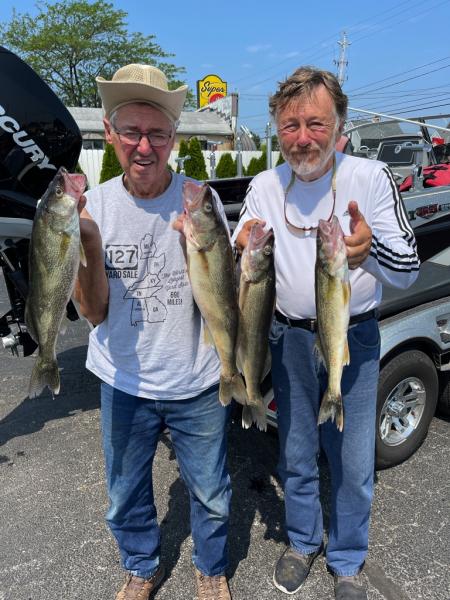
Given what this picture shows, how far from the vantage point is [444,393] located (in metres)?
3.91

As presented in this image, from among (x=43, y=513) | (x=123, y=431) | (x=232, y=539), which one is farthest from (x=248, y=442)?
(x=123, y=431)

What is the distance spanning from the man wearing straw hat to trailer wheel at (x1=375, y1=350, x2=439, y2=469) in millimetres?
1431

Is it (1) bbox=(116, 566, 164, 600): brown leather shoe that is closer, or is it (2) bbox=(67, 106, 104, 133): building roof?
(1) bbox=(116, 566, 164, 600): brown leather shoe

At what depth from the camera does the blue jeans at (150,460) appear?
2150mm

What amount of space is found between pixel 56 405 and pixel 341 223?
3468mm

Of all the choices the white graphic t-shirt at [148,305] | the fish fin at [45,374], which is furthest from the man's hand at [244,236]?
the fish fin at [45,374]

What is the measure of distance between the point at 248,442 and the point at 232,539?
1020 mm

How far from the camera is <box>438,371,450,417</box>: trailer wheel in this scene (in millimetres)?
3833

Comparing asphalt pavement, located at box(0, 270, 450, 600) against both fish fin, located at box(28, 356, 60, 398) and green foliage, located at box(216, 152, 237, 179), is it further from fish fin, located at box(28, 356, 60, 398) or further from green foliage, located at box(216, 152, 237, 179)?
green foliage, located at box(216, 152, 237, 179)

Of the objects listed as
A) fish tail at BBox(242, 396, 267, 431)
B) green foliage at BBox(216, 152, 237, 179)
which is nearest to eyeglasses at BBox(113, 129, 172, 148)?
fish tail at BBox(242, 396, 267, 431)

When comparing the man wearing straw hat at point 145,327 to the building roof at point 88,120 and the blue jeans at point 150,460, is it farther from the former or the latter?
the building roof at point 88,120

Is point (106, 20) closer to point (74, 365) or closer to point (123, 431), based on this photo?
point (74, 365)

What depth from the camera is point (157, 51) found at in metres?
44.2

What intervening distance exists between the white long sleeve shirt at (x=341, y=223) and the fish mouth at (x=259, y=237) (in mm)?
300
